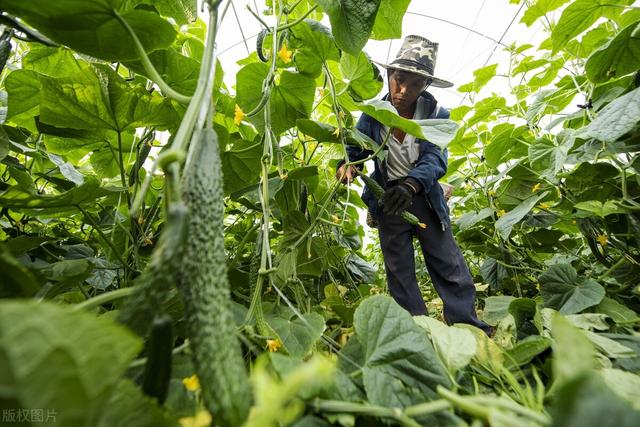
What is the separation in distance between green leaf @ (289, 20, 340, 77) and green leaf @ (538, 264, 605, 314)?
0.92m

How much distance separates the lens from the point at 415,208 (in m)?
1.78

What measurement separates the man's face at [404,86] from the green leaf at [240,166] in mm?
1135

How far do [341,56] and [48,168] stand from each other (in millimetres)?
966

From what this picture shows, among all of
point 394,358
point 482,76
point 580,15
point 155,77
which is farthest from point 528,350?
point 482,76

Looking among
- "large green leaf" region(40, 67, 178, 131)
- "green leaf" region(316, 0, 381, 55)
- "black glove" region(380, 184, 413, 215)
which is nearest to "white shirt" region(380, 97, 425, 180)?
"black glove" region(380, 184, 413, 215)

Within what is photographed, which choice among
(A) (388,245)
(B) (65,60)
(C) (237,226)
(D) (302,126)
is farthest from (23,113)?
(A) (388,245)

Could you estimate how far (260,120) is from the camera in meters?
0.88

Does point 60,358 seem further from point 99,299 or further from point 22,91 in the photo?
point 22,91

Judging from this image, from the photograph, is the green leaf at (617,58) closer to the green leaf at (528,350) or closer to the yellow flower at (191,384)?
the green leaf at (528,350)

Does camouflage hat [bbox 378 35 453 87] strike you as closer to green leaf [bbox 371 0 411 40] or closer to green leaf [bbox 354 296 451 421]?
green leaf [bbox 371 0 411 40]

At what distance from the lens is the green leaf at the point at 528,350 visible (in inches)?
18.3

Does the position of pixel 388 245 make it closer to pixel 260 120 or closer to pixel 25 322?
pixel 260 120

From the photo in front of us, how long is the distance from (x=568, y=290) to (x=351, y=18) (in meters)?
1.02

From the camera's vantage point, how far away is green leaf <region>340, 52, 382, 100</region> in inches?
38.3
